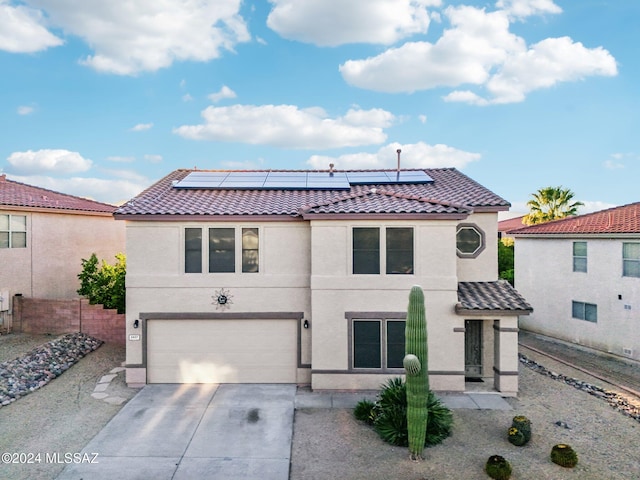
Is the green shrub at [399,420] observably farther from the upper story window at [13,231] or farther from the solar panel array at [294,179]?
the upper story window at [13,231]

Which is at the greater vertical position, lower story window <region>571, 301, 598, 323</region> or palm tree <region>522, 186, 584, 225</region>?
palm tree <region>522, 186, 584, 225</region>

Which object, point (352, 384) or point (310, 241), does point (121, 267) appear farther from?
point (352, 384)

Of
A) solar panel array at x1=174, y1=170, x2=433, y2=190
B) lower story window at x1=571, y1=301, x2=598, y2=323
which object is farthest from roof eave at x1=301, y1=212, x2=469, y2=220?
lower story window at x1=571, y1=301, x2=598, y2=323

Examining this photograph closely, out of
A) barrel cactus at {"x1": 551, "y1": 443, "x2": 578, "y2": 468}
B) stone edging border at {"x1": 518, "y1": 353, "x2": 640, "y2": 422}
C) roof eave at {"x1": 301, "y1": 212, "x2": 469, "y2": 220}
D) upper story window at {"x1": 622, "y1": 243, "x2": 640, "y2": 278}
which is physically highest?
roof eave at {"x1": 301, "y1": 212, "x2": 469, "y2": 220}

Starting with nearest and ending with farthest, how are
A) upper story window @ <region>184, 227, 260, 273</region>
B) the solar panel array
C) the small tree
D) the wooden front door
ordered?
upper story window @ <region>184, 227, 260, 273</region>
the wooden front door
the solar panel array
the small tree

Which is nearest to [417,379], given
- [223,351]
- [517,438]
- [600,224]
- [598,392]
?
[517,438]

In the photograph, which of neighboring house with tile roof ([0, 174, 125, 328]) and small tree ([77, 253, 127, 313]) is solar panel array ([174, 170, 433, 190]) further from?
neighboring house with tile roof ([0, 174, 125, 328])

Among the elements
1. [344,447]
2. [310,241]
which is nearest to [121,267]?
[310,241]
